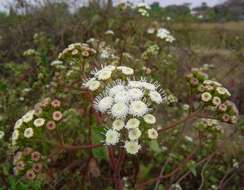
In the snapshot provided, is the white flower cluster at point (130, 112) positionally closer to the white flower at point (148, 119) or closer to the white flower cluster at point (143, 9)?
the white flower at point (148, 119)

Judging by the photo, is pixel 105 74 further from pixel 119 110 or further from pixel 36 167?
pixel 36 167

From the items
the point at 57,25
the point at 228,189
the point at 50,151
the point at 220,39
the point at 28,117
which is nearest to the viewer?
the point at 28,117

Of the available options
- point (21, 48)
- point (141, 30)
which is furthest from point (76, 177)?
point (21, 48)

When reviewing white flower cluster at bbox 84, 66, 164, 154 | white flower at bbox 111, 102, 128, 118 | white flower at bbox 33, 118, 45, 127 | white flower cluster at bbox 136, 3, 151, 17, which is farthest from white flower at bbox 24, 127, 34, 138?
white flower cluster at bbox 136, 3, 151, 17

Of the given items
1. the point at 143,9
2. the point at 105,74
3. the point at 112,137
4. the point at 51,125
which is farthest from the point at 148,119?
the point at 143,9

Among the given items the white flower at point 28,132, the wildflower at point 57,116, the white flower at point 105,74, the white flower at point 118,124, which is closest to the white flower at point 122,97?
the white flower at point 118,124

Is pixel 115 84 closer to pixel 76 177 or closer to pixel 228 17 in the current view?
pixel 76 177

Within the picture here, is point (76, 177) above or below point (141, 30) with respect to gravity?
below

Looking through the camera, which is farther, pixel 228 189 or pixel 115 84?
pixel 228 189
